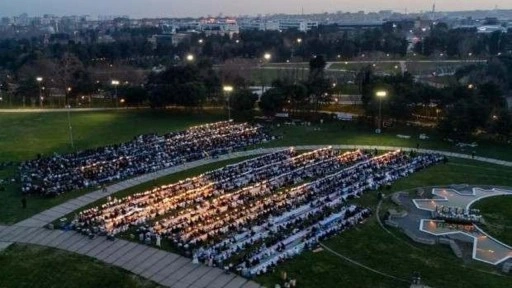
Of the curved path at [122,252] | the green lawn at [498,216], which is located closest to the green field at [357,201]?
the green lawn at [498,216]

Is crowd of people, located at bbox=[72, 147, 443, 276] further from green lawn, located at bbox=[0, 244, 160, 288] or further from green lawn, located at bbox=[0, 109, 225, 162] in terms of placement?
green lawn, located at bbox=[0, 109, 225, 162]

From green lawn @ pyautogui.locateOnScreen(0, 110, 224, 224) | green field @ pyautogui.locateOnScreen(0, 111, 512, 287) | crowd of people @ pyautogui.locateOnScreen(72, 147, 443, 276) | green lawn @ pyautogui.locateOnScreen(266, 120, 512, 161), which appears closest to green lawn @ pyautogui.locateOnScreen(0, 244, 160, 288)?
green field @ pyautogui.locateOnScreen(0, 111, 512, 287)

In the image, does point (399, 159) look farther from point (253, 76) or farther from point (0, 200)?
point (253, 76)

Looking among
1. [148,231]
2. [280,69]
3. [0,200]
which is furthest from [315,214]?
[280,69]

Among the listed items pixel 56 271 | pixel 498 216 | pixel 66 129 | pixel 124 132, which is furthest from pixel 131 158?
pixel 498 216

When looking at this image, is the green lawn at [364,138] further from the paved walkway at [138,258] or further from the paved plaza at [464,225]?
the paved walkway at [138,258]

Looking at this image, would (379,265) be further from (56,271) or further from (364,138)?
(364,138)
